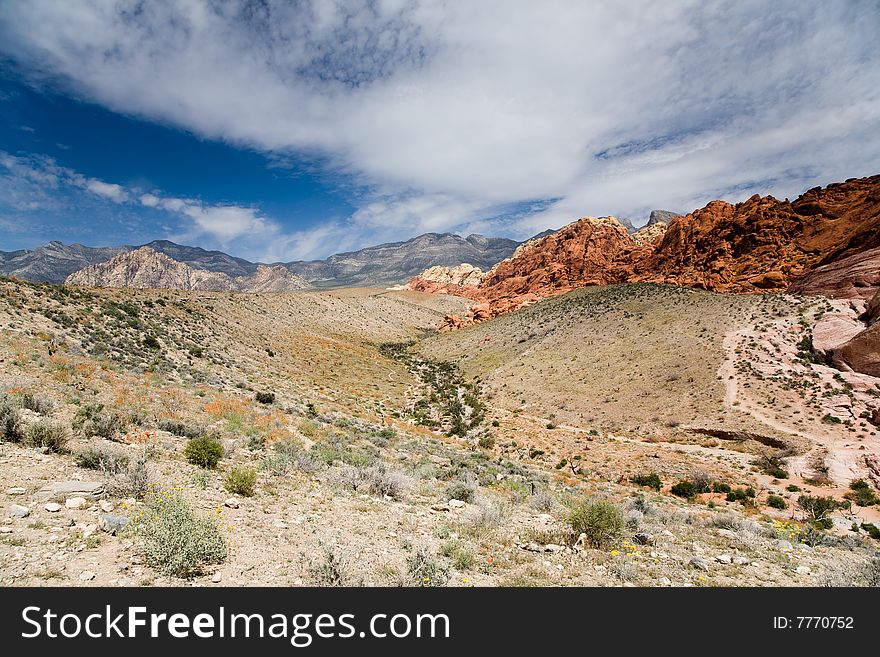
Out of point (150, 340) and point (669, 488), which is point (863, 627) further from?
point (150, 340)

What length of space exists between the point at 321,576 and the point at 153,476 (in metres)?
4.88

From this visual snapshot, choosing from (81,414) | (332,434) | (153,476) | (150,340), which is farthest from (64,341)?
(153,476)

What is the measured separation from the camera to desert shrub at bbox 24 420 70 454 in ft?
24.4

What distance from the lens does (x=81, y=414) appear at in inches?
366

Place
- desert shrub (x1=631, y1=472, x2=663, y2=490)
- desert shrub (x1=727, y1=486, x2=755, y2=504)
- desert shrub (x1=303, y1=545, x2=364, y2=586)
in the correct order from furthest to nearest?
desert shrub (x1=631, y1=472, x2=663, y2=490) → desert shrub (x1=727, y1=486, x2=755, y2=504) → desert shrub (x1=303, y1=545, x2=364, y2=586)

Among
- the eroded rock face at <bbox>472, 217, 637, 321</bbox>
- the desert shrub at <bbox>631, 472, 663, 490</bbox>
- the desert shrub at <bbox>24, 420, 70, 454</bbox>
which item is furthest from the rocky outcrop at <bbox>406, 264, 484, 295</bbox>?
the desert shrub at <bbox>24, 420, 70, 454</bbox>

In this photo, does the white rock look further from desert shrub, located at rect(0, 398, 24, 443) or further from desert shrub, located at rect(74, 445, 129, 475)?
desert shrub, located at rect(0, 398, 24, 443)

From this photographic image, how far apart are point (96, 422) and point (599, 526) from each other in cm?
1154

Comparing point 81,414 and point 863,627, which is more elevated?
point 81,414

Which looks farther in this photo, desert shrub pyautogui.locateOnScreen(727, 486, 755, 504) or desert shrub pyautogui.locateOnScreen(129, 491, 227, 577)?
desert shrub pyautogui.locateOnScreen(727, 486, 755, 504)

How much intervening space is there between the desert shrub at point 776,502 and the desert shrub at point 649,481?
3.63 m

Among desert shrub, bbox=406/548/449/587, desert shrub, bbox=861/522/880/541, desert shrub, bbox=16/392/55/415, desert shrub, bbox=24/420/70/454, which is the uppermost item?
desert shrub, bbox=16/392/55/415

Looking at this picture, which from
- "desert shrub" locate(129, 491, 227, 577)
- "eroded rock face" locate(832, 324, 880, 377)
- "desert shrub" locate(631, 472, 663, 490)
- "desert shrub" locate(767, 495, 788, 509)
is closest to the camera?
"desert shrub" locate(129, 491, 227, 577)

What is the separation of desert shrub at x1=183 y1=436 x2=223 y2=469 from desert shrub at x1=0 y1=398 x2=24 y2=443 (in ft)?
9.64
